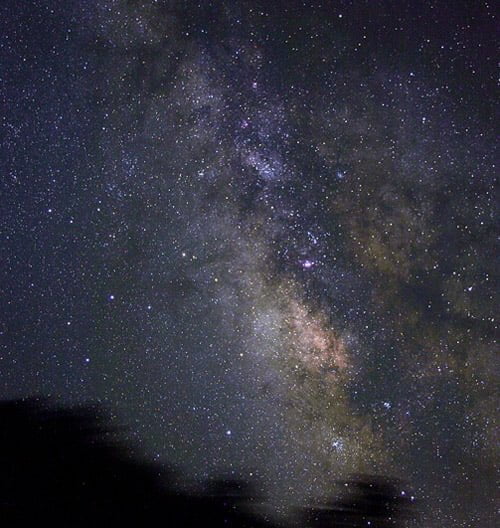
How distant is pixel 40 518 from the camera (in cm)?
566

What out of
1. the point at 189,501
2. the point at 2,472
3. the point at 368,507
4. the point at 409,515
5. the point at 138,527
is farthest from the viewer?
the point at 138,527

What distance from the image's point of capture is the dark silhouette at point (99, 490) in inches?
206

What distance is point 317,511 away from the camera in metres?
5.29

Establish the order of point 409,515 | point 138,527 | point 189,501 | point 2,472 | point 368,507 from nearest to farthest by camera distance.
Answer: point 409,515
point 368,507
point 2,472
point 189,501
point 138,527

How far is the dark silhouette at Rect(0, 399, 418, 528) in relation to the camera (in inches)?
206

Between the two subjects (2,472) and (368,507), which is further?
(2,472)

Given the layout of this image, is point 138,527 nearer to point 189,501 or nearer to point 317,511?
point 189,501

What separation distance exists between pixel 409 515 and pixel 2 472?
4.91 meters

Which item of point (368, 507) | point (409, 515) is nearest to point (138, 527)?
point (368, 507)

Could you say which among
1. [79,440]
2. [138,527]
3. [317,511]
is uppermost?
[79,440]

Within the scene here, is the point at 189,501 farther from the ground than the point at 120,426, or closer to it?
closer to it

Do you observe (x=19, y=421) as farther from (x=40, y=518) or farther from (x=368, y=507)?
(x=368, y=507)

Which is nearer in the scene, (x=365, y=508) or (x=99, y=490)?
(x=365, y=508)

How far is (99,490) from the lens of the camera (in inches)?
243
